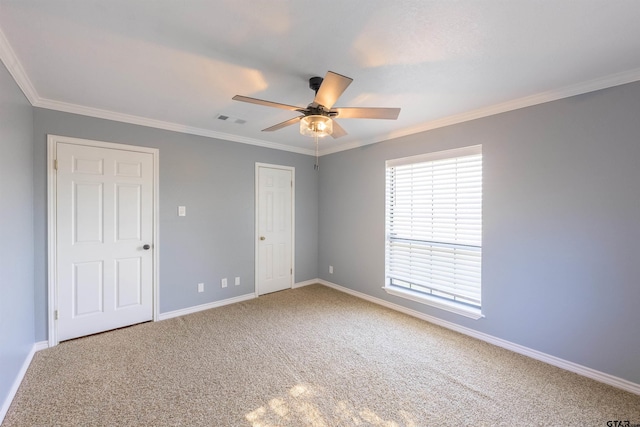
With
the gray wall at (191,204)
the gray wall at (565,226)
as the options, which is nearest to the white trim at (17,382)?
the gray wall at (191,204)

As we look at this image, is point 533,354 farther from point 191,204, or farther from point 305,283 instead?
point 191,204

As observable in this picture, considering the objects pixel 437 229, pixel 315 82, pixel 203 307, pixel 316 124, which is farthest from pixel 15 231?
pixel 437 229

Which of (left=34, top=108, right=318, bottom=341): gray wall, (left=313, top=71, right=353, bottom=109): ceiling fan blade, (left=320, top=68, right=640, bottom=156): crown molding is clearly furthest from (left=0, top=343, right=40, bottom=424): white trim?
(left=320, top=68, right=640, bottom=156): crown molding

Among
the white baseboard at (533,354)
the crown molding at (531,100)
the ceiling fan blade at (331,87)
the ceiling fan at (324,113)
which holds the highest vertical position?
the crown molding at (531,100)

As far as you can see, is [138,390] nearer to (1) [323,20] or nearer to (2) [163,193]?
(2) [163,193]

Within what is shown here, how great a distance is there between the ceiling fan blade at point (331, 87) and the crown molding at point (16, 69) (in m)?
1.92

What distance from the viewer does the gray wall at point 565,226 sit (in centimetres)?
210

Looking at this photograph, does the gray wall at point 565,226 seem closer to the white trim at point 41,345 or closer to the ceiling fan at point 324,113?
the ceiling fan at point 324,113

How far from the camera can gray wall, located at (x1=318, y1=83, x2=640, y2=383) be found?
2104mm

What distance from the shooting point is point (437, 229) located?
3.26m

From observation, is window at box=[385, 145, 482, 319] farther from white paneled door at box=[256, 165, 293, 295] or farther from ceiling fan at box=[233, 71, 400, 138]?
white paneled door at box=[256, 165, 293, 295]

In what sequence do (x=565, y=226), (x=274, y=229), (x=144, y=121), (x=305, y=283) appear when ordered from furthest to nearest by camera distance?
1. (x=305, y=283)
2. (x=274, y=229)
3. (x=144, y=121)
4. (x=565, y=226)

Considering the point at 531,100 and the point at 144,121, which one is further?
the point at 144,121

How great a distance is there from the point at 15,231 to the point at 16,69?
1.19 m
